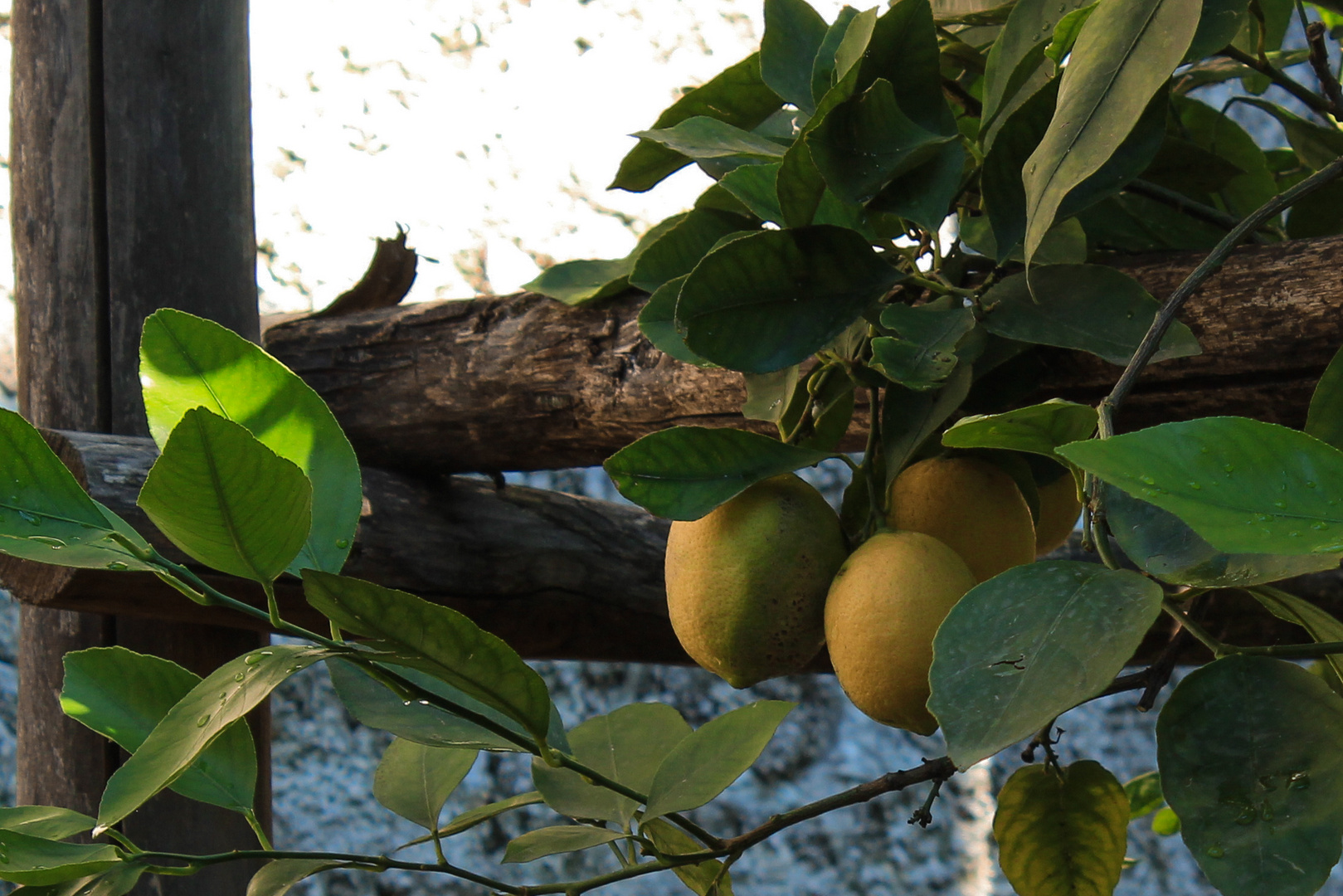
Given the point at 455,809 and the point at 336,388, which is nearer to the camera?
the point at 336,388

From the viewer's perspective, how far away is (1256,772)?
0.69 ft

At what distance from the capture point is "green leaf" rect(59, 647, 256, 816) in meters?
0.27

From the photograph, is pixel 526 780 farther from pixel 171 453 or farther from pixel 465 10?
pixel 171 453

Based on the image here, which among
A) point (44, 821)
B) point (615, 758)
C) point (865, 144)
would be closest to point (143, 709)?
point (44, 821)

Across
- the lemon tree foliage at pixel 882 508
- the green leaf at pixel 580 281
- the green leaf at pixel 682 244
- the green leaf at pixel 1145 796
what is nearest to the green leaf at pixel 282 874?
the lemon tree foliage at pixel 882 508

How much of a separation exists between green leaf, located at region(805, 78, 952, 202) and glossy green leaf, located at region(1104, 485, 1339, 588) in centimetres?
11

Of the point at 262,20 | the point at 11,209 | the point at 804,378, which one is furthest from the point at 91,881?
the point at 262,20

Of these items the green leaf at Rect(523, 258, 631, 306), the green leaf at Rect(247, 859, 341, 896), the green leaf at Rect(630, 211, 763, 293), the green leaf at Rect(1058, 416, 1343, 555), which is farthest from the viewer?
the green leaf at Rect(523, 258, 631, 306)

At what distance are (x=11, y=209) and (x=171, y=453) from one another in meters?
0.57

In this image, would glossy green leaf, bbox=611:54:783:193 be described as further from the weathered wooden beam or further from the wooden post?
the wooden post

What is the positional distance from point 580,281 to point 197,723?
37 centimetres

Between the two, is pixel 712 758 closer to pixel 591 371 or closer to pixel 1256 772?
pixel 1256 772

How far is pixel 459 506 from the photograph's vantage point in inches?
26.3

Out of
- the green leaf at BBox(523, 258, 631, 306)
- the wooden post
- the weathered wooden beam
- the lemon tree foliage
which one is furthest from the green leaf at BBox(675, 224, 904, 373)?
the wooden post
